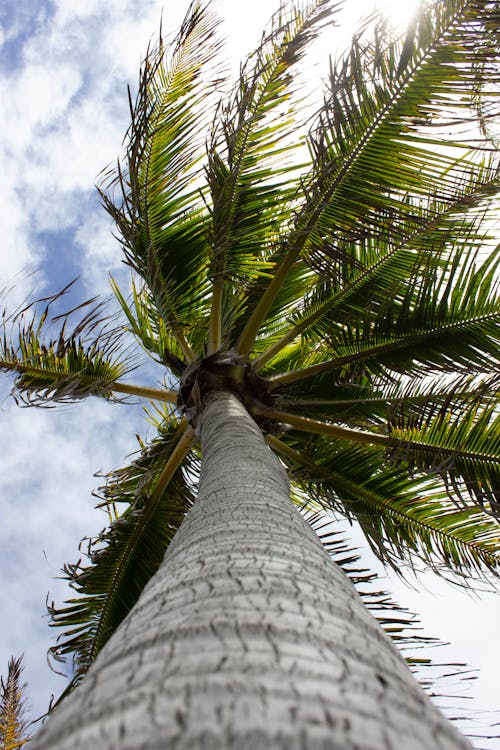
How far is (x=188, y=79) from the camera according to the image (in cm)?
491

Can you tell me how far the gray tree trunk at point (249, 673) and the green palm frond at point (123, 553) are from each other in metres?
3.69

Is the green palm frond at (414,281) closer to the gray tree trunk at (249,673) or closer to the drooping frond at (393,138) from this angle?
the drooping frond at (393,138)

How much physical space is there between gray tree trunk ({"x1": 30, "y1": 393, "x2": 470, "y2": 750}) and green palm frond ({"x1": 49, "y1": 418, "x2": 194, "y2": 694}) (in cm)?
369

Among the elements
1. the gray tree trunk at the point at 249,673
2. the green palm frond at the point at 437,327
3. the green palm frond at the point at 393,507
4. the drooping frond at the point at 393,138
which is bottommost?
the gray tree trunk at the point at 249,673

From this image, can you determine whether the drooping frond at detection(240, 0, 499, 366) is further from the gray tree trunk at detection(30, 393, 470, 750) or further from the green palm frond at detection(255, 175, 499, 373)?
the gray tree trunk at detection(30, 393, 470, 750)

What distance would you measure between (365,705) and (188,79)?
17.1 feet

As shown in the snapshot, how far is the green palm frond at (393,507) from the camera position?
4.57 m

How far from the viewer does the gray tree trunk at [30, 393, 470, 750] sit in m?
0.63

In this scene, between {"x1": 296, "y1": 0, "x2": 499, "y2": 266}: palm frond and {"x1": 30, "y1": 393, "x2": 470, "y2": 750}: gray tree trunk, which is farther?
{"x1": 296, "y1": 0, "x2": 499, "y2": 266}: palm frond

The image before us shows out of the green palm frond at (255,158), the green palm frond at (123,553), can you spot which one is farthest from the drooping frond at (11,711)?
the green palm frond at (255,158)

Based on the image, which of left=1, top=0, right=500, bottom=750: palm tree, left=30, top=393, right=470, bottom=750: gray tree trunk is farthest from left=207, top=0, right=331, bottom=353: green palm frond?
left=30, top=393, right=470, bottom=750: gray tree trunk

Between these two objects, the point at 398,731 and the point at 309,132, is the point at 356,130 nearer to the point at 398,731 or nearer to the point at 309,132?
the point at 309,132

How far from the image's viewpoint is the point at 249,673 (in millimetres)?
739

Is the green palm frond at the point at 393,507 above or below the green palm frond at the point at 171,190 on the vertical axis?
below
